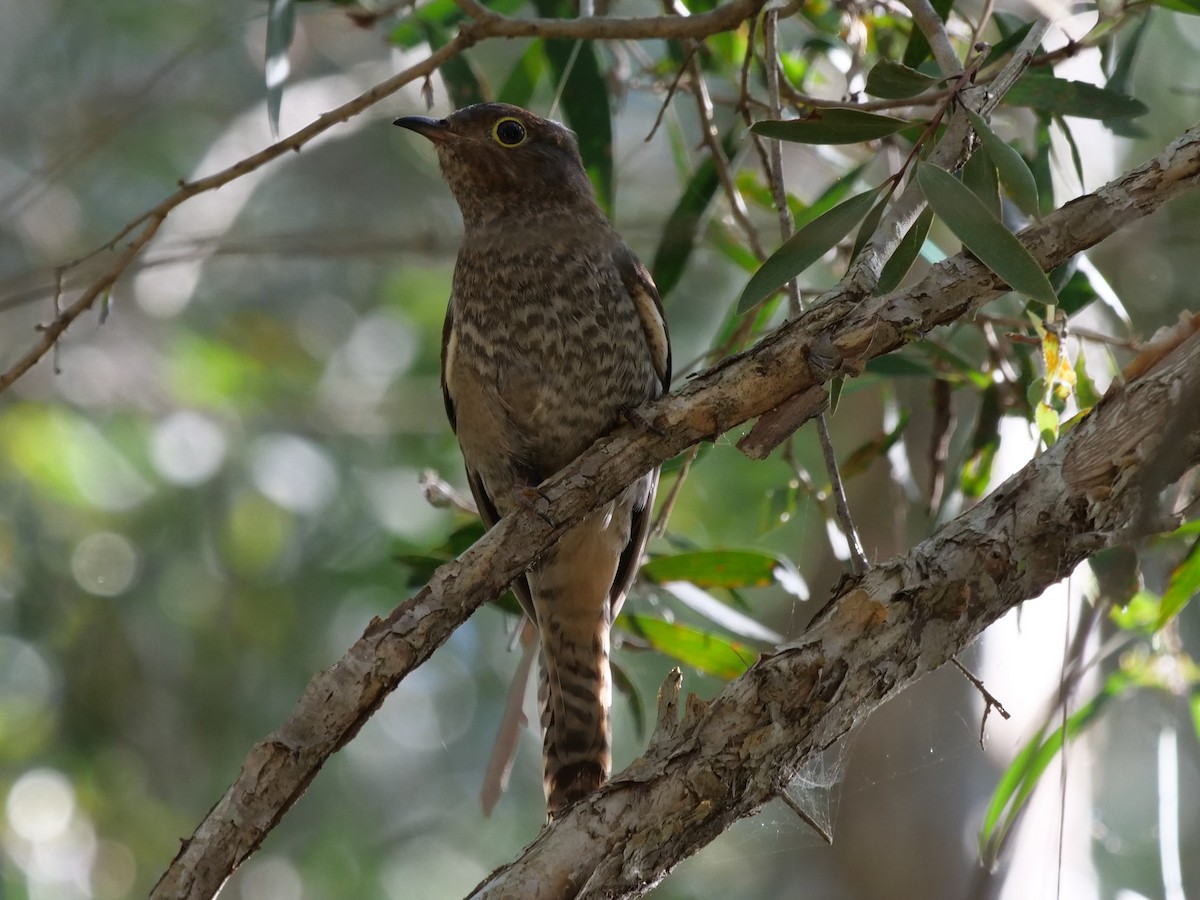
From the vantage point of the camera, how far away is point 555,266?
3840mm

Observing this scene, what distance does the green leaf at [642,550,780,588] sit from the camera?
12.7 ft

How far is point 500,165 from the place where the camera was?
13.6 ft

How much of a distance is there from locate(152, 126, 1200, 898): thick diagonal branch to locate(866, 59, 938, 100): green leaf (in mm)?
425

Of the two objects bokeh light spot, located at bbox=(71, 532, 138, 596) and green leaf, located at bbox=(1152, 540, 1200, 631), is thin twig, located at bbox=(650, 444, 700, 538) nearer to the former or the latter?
green leaf, located at bbox=(1152, 540, 1200, 631)

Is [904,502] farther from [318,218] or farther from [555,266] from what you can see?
[318,218]

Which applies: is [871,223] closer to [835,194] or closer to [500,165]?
[835,194]

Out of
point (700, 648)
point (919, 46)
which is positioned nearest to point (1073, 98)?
point (919, 46)

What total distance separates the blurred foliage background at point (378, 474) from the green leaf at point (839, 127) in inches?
46.6

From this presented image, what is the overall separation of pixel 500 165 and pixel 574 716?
1.76 m

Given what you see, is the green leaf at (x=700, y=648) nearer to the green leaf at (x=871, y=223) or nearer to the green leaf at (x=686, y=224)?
the green leaf at (x=686, y=224)

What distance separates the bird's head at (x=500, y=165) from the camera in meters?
4.11

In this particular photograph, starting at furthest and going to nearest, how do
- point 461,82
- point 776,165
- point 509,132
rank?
point 461,82 < point 509,132 < point 776,165

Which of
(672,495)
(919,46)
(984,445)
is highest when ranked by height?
(919,46)

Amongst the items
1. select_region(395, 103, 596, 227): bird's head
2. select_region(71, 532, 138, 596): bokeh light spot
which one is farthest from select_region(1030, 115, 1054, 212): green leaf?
select_region(71, 532, 138, 596): bokeh light spot
